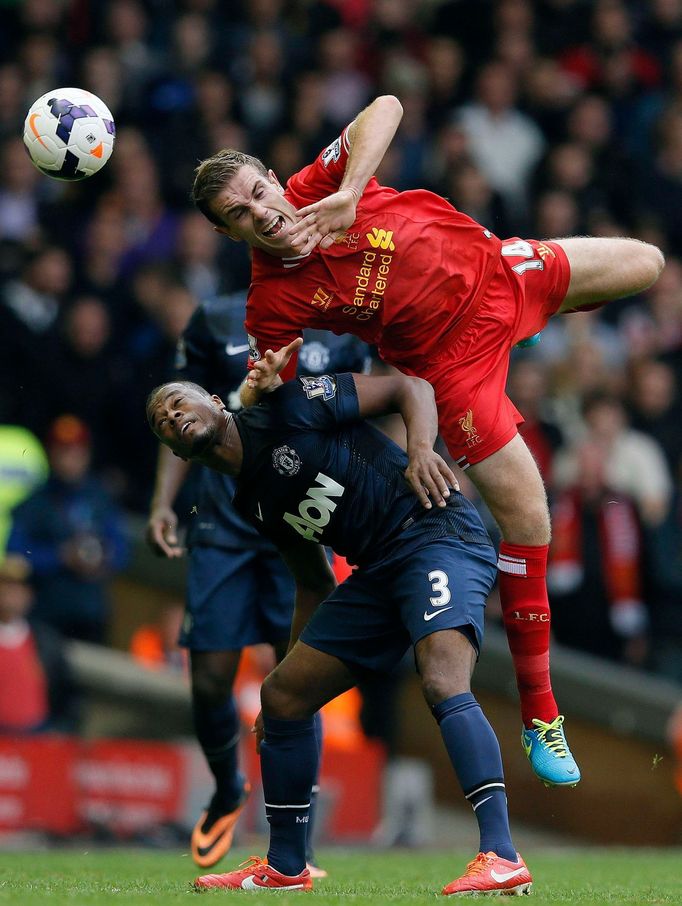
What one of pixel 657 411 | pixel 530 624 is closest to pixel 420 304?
pixel 530 624

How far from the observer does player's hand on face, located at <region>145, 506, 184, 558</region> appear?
7812mm

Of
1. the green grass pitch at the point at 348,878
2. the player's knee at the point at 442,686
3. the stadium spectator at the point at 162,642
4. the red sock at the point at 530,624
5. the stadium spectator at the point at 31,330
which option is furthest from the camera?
the stadium spectator at the point at 162,642

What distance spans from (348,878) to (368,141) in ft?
10.6

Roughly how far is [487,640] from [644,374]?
2.48m

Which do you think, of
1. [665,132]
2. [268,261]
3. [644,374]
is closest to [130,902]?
[268,261]

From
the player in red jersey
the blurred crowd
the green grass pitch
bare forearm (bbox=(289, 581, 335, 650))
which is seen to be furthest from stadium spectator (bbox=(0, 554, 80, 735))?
the player in red jersey

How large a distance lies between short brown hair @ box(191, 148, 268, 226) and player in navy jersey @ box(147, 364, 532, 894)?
832 millimetres

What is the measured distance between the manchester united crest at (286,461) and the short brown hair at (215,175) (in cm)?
106

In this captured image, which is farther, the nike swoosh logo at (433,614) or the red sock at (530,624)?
the red sock at (530,624)

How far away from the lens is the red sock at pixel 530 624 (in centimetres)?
660

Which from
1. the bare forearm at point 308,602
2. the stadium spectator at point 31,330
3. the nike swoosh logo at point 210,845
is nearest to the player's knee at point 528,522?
the bare forearm at point 308,602

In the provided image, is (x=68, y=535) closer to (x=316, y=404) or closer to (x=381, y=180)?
(x=381, y=180)

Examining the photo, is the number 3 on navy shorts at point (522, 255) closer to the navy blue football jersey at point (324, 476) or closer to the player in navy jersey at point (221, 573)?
the navy blue football jersey at point (324, 476)

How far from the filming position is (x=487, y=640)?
12648 mm
